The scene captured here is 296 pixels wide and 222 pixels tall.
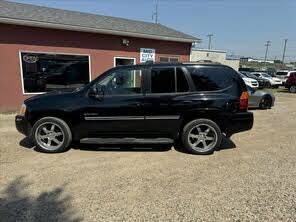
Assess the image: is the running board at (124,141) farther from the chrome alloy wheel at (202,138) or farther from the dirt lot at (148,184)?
the chrome alloy wheel at (202,138)

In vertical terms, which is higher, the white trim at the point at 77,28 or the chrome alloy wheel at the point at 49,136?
the white trim at the point at 77,28

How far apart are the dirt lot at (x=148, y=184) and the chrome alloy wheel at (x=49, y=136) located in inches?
8.7

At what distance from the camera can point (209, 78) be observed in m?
5.11

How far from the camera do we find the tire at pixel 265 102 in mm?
10992

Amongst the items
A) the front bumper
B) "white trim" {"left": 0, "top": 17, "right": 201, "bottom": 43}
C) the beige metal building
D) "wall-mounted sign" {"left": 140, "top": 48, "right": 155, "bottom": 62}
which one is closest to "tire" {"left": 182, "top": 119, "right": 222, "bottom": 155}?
the front bumper

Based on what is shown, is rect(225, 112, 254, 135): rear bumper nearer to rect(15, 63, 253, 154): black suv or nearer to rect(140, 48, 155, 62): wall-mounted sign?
rect(15, 63, 253, 154): black suv

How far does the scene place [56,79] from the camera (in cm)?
1043

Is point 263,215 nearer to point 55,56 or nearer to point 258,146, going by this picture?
point 258,146

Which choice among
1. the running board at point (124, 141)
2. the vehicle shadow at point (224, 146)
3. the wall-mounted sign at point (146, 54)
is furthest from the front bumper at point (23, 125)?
the wall-mounted sign at point (146, 54)

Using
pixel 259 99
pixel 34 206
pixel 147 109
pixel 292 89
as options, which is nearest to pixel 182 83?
pixel 147 109

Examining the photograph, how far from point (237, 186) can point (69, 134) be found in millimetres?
3320

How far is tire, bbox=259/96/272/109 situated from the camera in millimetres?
10992

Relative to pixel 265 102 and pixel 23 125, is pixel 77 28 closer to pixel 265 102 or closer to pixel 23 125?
pixel 23 125

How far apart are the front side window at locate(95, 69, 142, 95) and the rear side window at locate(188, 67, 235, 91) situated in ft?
3.63
